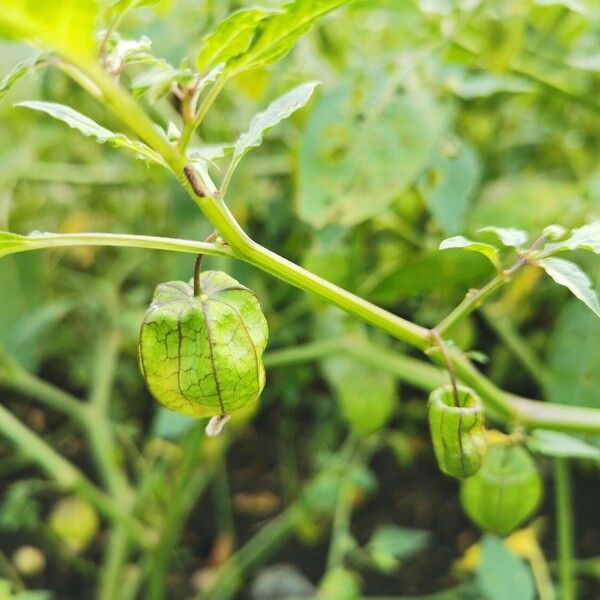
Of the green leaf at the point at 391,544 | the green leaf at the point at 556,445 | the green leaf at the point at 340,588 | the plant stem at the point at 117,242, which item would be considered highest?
the plant stem at the point at 117,242

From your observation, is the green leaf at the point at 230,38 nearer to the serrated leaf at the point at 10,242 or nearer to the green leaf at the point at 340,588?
the serrated leaf at the point at 10,242

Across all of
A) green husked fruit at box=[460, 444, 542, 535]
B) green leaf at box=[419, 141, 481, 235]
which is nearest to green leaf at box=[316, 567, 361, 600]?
green husked fruit at box=[460, 444, 542, 535]

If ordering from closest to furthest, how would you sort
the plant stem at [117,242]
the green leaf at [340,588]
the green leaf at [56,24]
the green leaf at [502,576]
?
1. the green leaf at [56,24]
2. the plant stem at [117,242]
3. the green leaf at [502,576]
4. the green leaf at [340,588]

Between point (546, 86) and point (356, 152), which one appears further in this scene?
point (546, 86)

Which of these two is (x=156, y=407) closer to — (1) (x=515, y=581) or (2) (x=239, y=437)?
(2) (x=239, y=437)

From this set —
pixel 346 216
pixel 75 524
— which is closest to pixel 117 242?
pixel 346 216

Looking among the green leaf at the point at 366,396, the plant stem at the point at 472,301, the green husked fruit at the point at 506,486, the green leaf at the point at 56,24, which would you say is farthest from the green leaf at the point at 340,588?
the green leaf at the point at 56,24

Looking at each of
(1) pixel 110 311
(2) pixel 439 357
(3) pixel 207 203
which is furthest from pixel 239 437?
(3) pixel 207 203
